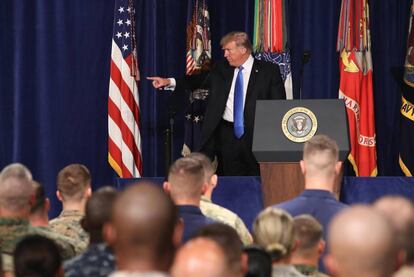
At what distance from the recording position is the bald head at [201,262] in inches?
91.2

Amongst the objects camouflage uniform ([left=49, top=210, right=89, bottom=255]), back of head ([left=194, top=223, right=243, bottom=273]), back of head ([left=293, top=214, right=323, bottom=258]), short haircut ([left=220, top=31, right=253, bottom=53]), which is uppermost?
short haircut ([left=220, top=31, right=253, bottom=53])

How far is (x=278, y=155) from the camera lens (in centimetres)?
574

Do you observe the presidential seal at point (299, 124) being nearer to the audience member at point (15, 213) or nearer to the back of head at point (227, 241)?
the audience member at point (15, 213)

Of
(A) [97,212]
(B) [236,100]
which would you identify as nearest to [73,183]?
(A) [97,212]

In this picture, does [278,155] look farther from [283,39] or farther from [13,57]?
[13,57]

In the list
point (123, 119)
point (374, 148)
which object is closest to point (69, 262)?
point (123, 119)

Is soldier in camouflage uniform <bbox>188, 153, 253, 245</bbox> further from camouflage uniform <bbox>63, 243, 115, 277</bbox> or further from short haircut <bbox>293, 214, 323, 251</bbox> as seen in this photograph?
camouflage uniform <bbox>63, 243, 115, 277</bbox>

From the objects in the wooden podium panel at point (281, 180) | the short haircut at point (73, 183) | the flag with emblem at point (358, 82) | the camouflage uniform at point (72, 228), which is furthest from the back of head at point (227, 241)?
the flag with emblem at point (358, 82)

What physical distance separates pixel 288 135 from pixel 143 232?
3525 millimetres

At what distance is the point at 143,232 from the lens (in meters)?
2.36

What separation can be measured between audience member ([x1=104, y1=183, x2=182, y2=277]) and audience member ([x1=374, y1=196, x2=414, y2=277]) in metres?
0.64

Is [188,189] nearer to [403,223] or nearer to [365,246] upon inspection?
[403,223]

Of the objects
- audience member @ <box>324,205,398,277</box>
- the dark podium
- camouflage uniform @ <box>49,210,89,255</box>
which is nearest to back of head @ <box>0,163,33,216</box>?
camouflage uniform @ <box>49,210,89,255</box>

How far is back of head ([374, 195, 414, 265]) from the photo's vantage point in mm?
2477
